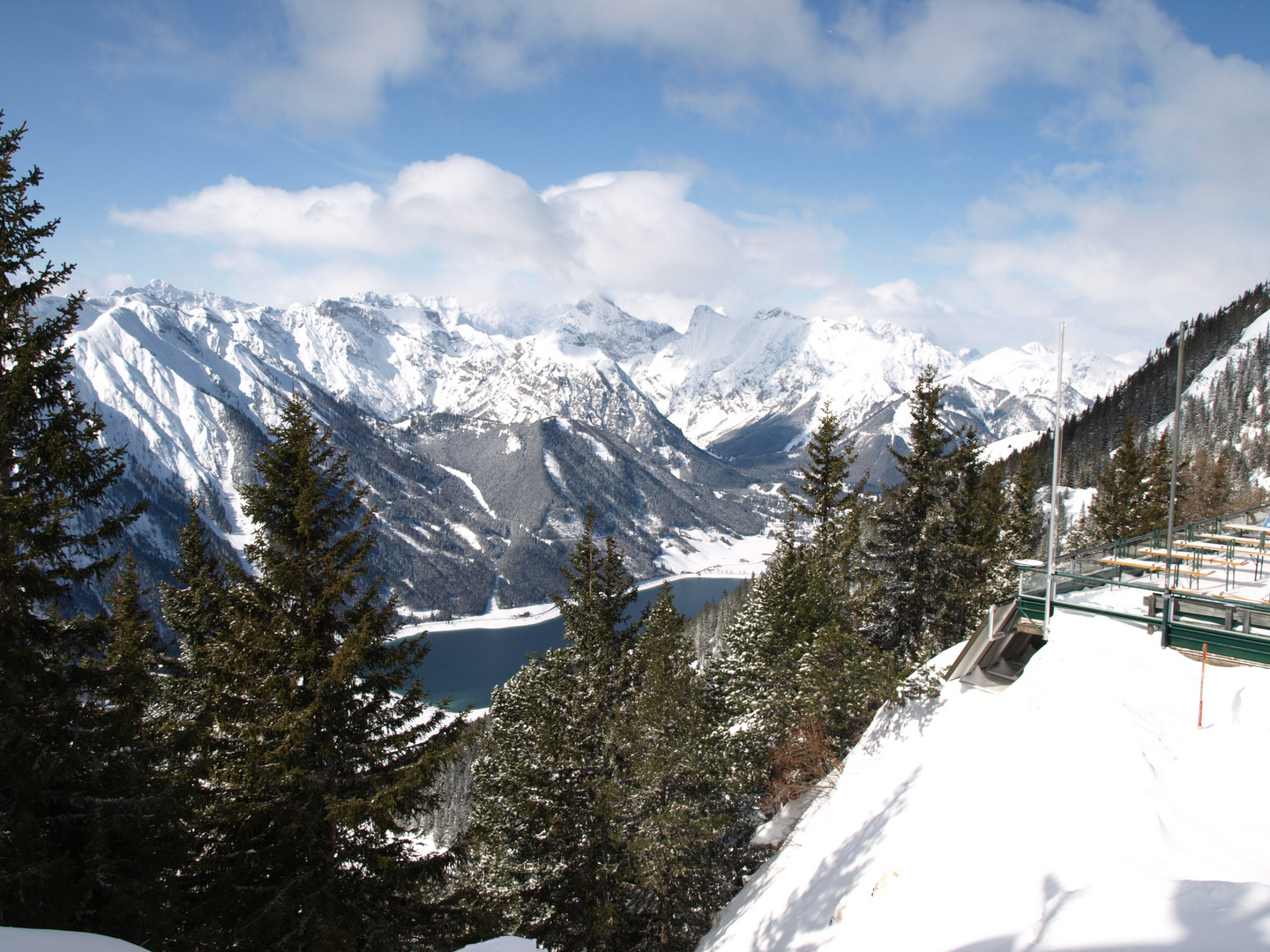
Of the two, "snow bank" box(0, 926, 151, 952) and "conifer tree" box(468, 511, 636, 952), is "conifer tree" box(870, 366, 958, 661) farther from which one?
"snow bank" box(0, 926, 151, 952)

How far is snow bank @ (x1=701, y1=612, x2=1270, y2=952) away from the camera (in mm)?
5109

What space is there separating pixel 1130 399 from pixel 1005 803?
545 ft

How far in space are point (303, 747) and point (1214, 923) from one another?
12080 millimetres

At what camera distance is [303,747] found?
36.1 ft

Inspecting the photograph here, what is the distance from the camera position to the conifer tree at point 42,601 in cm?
871

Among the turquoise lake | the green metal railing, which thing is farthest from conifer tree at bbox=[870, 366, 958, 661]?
the turquoise lake

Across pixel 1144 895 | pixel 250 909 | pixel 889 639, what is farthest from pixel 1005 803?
pixel 889 639

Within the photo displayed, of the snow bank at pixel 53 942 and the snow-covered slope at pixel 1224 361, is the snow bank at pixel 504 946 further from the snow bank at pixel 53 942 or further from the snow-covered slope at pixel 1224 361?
the snow-covered slope at pixel 1224 361

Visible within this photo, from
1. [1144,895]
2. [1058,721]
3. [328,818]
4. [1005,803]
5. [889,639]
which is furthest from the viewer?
[889,639]

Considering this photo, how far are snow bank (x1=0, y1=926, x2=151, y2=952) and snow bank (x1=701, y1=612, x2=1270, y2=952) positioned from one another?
8.50m

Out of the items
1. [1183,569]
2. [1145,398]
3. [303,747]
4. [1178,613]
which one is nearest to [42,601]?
[303,747]

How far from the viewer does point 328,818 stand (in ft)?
33.7

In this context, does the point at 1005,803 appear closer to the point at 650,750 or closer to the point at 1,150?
the point at 650,750

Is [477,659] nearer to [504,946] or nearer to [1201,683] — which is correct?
[504,946]
